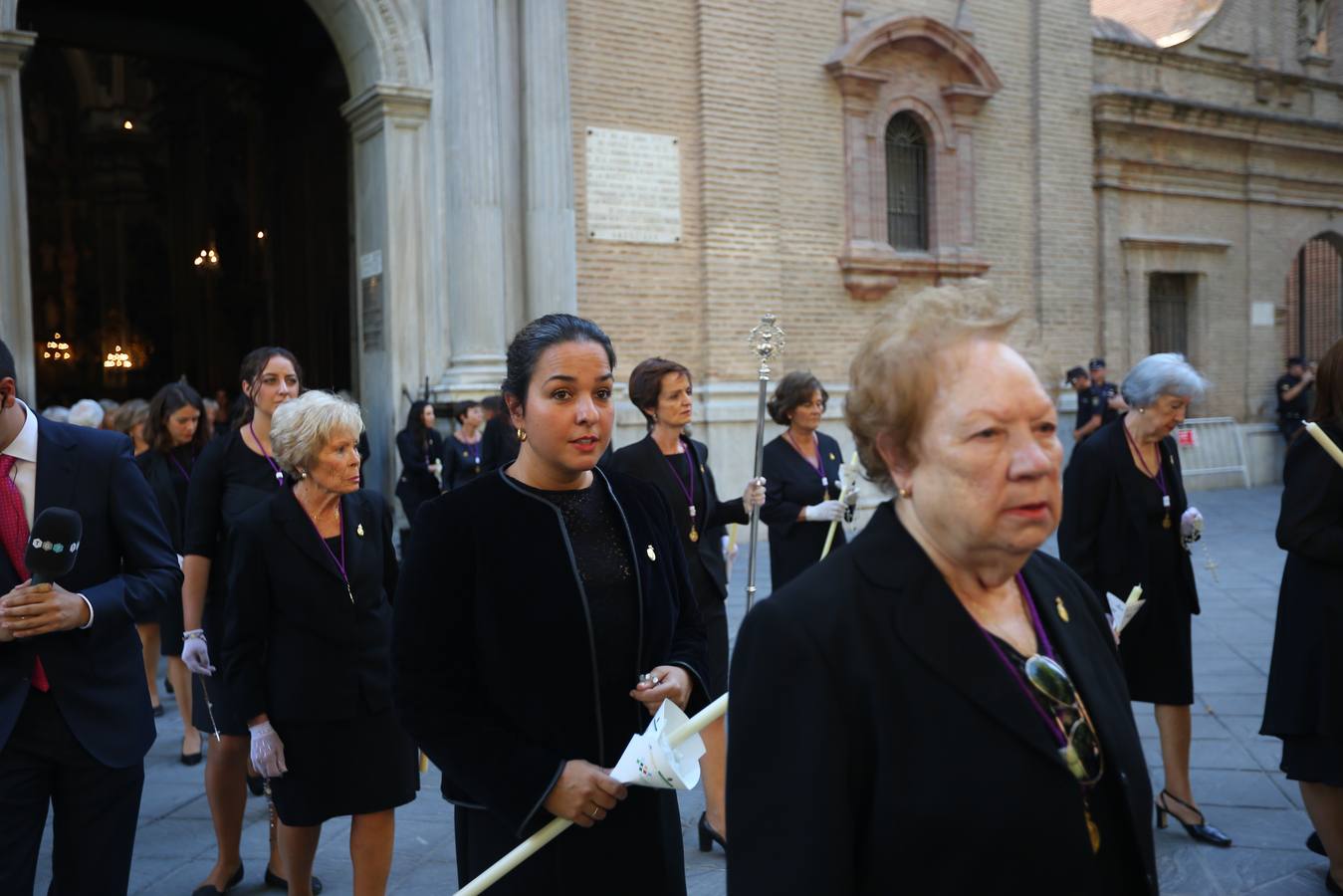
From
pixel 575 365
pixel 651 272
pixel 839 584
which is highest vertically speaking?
pixel 651 272

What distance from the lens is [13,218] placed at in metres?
10.2

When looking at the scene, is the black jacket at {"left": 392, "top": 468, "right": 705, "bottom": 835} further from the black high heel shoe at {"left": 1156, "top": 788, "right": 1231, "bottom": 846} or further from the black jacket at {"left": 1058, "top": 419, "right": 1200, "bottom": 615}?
the black high heel shoe at {"left": 1156, "top": 788, "right": 1231, "bottom": 846}

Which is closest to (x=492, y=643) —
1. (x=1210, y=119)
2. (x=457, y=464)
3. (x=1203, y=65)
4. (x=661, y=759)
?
(x=661, y=759)

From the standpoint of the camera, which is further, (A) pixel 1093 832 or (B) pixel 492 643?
(B) pixel 492 643

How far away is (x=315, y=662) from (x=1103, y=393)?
564 inches

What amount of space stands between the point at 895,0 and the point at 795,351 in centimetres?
485

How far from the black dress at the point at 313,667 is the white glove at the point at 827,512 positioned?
110 inches

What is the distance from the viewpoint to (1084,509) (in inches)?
202

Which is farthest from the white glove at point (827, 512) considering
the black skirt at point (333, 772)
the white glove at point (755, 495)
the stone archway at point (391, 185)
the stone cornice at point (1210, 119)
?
the stone cornice at point (1210, 119)

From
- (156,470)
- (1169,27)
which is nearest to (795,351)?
(156,470)

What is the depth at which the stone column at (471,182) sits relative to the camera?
12102 mm

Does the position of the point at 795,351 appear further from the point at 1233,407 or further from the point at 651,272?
the point at 1233,407

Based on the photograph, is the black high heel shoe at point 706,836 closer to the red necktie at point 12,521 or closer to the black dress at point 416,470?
the red necktie at point 12,521

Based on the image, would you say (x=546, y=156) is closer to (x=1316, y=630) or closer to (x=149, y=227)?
(x=1316, y=630)
